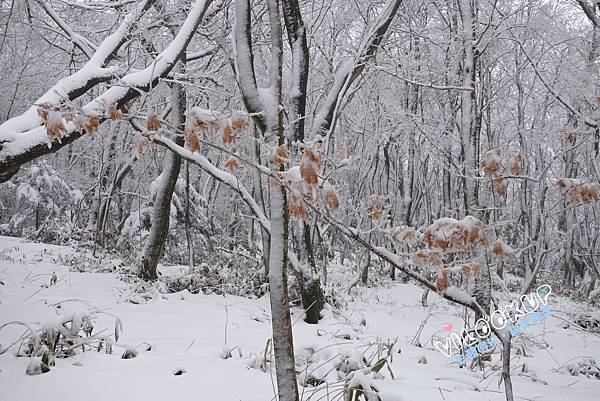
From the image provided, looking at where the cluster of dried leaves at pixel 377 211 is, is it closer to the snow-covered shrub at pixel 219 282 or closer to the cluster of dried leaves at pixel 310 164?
the cluster of dried leaves at pixel 310 164

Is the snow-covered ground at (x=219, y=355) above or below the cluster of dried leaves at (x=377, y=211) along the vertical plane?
below

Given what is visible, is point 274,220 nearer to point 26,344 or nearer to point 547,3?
point 26,344

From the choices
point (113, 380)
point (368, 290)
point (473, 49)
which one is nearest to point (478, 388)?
point (113, 380)

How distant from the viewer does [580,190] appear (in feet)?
9.87

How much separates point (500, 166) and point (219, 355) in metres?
2.66

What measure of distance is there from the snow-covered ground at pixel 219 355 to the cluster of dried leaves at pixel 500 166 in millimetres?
1298

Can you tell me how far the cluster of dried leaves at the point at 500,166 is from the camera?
10.6ft

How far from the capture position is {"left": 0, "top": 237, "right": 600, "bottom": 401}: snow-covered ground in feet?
9.14

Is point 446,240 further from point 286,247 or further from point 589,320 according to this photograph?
point 589,320

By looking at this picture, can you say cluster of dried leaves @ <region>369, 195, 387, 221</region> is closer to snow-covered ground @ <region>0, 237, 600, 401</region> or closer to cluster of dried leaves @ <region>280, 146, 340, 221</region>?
cluster of dried leaves @ <region>280, 146, 340, 221</region>

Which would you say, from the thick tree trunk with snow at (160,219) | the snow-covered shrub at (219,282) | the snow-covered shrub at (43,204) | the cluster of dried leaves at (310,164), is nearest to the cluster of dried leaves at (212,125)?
the cluster of dried leaves at (310,164)

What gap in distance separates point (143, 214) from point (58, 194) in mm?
4904

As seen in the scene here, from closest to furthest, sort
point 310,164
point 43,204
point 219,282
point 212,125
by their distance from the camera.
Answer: point 310,164 < point 212,125 < point 219,282 < point 43,204

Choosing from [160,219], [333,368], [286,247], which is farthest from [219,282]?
[286,247]
